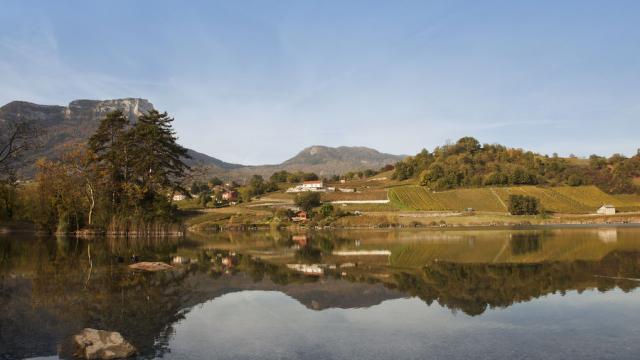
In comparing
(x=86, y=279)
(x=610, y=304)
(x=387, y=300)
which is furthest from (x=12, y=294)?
(x=610, y=304)

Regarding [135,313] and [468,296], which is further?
[468,296]

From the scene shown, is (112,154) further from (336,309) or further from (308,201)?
(308,201)

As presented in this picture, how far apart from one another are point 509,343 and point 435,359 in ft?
9.51

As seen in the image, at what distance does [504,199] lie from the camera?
13600cm

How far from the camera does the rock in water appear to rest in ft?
41.4

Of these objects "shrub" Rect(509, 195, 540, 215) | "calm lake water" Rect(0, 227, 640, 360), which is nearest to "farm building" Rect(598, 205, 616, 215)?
"shrub" Rect(509, 195, 540, 215)

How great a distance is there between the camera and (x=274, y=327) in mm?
16969

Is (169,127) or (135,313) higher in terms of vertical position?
(169,127)

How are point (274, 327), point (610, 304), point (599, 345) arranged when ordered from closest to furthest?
point (599, 345), point (274, 327), point (610, 304)

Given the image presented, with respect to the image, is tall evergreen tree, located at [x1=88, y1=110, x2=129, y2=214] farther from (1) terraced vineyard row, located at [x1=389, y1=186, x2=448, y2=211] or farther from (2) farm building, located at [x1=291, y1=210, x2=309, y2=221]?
(1) terraced vineyard row, located at [x1=389, y1=186, x2=448, y2=211]

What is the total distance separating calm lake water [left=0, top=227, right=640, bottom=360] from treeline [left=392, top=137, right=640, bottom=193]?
4848 inches

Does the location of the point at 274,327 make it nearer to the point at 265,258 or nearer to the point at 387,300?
the point at 387,300

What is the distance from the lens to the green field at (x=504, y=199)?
128750 mm

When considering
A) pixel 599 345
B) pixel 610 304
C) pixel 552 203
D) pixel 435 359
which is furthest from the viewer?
pixel 552 203
